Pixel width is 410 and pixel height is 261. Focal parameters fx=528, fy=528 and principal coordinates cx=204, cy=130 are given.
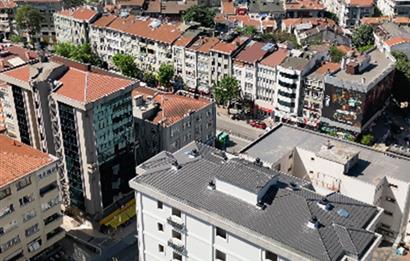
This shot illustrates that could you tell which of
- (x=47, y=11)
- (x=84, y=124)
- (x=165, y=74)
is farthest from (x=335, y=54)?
(x=47, y=11)

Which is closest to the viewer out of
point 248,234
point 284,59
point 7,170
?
point 248,234

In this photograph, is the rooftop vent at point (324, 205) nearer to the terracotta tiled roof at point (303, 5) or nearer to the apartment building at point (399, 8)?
the terracotta tiled roof at point (303, 5)

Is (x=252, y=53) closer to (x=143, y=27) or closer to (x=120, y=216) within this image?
(x=143, y=27)

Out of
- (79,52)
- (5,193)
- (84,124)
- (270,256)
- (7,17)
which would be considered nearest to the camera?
(270,256)

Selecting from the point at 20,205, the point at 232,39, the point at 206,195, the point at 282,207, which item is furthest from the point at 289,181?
the point at 232,39

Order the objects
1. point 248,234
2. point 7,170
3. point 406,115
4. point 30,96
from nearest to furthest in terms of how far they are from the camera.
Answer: point 248,234
point 7,170
point 30,96
point 406,115

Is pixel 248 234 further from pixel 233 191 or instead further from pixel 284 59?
pixel 284 59

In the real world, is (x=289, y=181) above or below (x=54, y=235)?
above

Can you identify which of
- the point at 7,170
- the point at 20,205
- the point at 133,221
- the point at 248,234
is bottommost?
the point at 133,221
